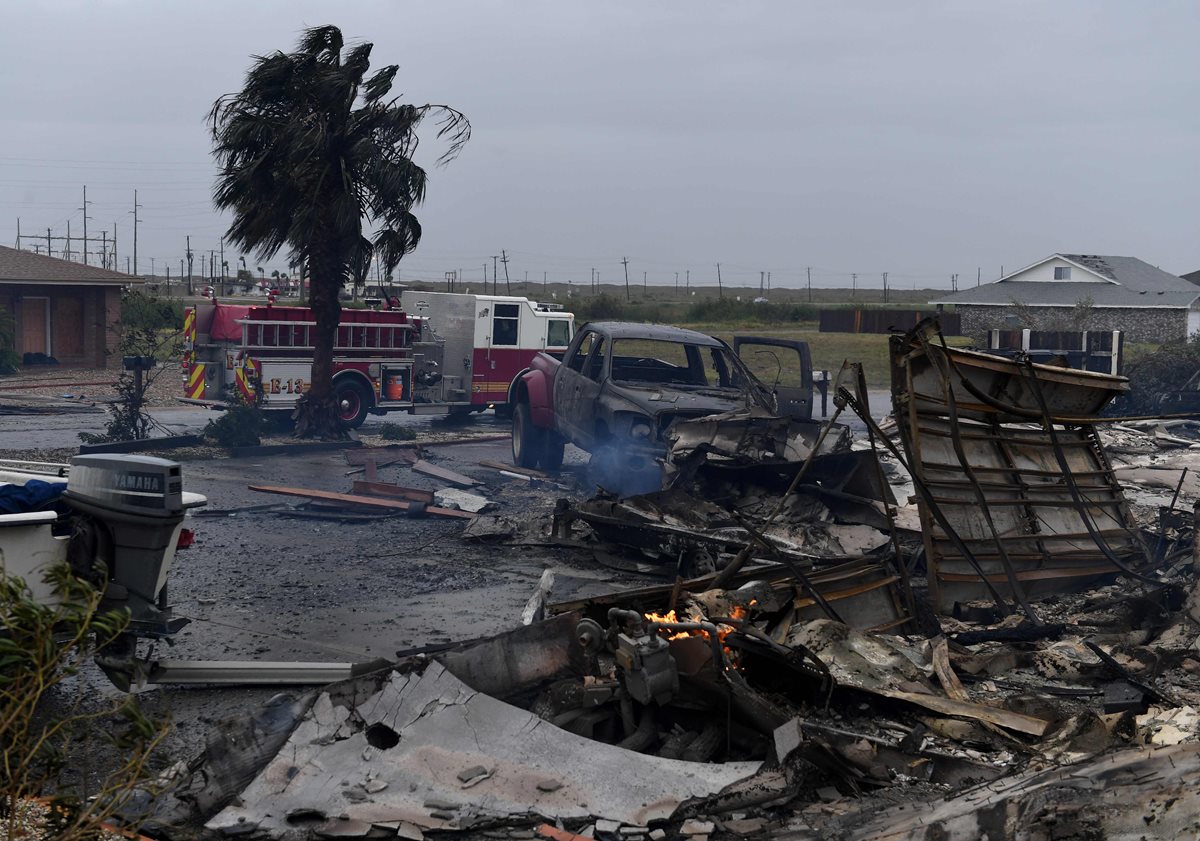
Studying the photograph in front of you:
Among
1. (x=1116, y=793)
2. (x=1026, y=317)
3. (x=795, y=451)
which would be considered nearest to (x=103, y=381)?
(x=795, y=451)

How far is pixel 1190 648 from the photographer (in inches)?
274

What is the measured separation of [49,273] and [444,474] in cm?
2259

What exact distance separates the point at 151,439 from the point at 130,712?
14019 mm

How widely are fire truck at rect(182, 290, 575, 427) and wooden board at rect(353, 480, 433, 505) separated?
3.57 meters

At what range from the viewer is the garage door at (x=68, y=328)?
3278 centimetres

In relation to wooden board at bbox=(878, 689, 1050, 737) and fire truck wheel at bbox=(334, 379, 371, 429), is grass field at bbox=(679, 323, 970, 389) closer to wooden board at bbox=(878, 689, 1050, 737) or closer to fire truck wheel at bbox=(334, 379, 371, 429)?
fire truck wheel at bbox=(334, 379, 371, 429)

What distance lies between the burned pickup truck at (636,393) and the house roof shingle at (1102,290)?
→ 42.0 m

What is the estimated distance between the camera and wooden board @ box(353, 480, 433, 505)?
13180mm

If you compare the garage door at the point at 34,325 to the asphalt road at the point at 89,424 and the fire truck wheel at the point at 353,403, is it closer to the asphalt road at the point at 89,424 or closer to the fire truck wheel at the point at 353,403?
the asphalt road at the point at 89,424

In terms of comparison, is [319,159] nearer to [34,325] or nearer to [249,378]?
[249,378]

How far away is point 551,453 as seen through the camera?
52.6ft

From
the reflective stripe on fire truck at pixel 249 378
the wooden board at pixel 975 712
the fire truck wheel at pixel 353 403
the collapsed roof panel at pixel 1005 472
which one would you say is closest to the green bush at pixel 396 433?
the fire truck wheel at pixel 353 403

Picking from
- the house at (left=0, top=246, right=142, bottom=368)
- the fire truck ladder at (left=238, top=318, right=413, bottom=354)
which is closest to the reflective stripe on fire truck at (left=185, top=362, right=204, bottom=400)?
the fire truck ladder at (left=238, top=318, right=413, bottom=354)

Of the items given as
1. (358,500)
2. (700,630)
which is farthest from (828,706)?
(358,500)
